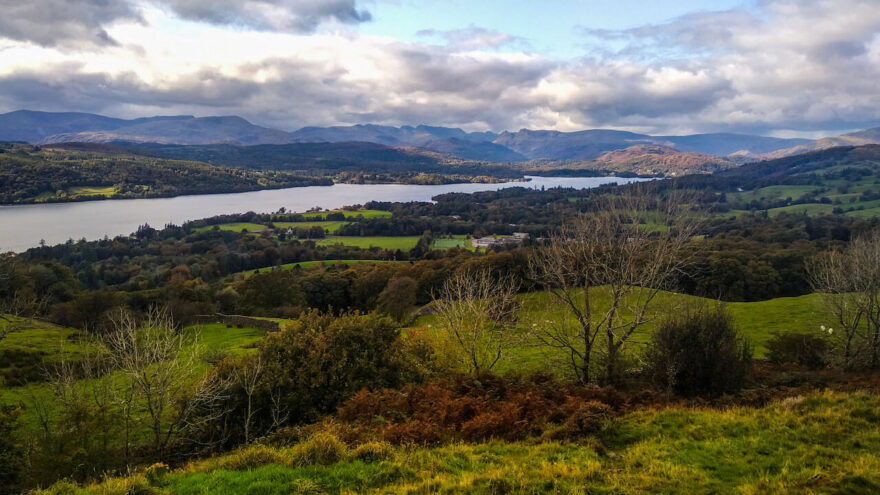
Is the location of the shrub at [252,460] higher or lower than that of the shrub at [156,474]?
higher

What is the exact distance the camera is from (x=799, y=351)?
18.2 metres

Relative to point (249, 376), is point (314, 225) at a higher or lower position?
higher

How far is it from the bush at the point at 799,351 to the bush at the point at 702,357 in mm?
6897

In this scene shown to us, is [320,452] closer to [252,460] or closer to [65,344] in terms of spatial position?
[252,460]

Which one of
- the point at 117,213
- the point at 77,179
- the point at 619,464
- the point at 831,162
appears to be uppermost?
the point at 831,162

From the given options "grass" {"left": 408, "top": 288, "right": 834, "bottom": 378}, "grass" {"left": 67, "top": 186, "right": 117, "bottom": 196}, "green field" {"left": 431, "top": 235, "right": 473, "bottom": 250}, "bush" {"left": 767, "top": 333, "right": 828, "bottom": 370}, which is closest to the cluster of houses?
"green field" {"left": 431, "top": 235, "right": 473, "bottom": 250}

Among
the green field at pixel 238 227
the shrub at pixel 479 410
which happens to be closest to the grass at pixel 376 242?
the green field at pixel 238 227

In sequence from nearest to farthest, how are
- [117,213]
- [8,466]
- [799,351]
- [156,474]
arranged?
1. [156,474]
2. [8,466]
3. [799,351]
4. [117,213]

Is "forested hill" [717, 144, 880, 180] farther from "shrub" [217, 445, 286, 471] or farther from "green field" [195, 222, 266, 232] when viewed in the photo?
"shrub" [217, 445, 286, 471]

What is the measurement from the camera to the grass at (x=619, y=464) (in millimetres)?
6898

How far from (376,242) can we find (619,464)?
3852 inches

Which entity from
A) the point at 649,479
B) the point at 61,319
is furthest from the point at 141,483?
the point at 61,319

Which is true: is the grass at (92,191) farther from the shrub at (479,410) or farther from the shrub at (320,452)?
the shrub at (320,452)

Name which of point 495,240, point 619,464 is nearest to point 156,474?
point 619,464
